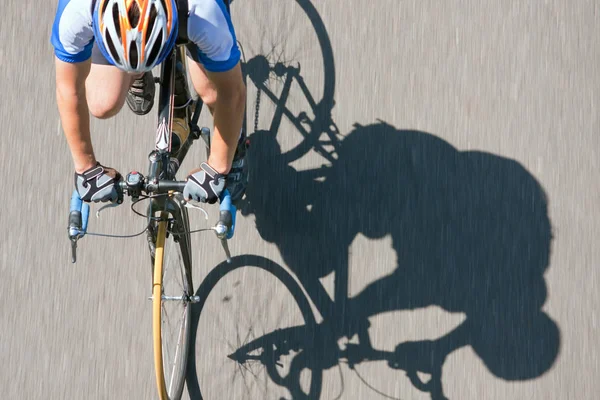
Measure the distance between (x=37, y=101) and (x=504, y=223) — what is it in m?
3.26

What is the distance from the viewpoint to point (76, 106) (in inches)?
169

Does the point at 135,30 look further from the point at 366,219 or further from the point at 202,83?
the point at 366,219

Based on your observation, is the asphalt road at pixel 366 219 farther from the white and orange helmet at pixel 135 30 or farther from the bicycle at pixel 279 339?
the white and orange helmet at pixel 135 30

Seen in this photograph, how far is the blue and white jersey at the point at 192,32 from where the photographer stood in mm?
4055

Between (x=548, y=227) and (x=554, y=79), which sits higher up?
(x=554, y=79)

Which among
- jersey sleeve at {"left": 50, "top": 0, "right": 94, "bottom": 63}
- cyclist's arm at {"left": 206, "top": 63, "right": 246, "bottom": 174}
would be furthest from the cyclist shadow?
jersey sleeve at {"left": 50, "top": 0, "right": 94, "bottom": 63}

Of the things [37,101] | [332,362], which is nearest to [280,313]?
[332,362]

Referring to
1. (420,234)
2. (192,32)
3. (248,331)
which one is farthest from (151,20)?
(420,234)

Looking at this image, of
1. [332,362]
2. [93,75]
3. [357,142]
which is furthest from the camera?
[357,142]

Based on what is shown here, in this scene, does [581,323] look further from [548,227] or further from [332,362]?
[332,362]

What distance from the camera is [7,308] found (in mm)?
5648

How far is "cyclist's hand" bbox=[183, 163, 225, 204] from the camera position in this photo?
4.19 m

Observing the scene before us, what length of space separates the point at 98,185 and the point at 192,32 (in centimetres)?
84

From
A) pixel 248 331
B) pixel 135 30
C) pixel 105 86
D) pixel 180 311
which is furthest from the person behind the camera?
pixel 248 331
